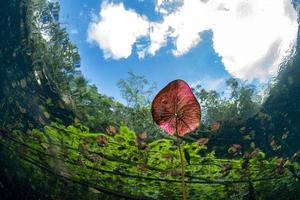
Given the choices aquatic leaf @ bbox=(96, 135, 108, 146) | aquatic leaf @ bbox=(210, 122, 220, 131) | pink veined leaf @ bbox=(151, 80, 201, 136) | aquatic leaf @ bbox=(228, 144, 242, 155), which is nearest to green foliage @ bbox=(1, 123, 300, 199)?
aquatic leaf @ bbox=(96, 135, 108, 146)

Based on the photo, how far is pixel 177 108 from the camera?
1.77 meters

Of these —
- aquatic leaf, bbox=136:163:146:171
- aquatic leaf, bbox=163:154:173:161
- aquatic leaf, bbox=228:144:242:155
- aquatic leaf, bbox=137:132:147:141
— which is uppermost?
aquatic leaf, bbox=228:144:242:155

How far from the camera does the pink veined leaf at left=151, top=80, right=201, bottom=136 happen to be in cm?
172

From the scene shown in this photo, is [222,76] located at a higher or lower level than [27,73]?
lower

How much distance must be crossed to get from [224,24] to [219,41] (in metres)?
0.18

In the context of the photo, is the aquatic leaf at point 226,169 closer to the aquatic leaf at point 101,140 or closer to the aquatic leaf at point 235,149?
the aquatic leaf at point 235,149

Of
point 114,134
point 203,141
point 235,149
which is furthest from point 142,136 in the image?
point 235,149

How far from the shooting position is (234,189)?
698 cm

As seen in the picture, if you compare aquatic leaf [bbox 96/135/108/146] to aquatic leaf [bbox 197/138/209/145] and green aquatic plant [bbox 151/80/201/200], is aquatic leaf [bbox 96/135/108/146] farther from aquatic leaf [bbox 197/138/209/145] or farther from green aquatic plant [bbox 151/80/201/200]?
green aquatic plant [bbox 151/80/201/200]

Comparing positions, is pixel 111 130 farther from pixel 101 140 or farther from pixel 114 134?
pixel 101 140

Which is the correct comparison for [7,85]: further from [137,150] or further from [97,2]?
[97,2]

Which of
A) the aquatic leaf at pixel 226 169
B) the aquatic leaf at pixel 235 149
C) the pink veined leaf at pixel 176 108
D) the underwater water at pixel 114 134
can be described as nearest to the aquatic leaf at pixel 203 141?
the underwater water at pixel 114 134

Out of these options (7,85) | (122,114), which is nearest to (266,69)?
(122,114)

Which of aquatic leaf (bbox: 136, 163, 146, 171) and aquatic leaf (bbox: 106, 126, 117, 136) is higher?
aquatic leaf (bbox: 106, 126, 117, 136)
